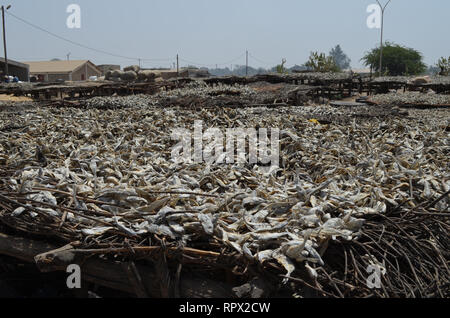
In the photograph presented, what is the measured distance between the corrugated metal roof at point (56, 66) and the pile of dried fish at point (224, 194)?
129 ft

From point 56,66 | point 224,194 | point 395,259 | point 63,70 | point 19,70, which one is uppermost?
point 56,66

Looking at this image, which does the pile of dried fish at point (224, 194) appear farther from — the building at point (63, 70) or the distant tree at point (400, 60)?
the distant tree at point (400, 60)

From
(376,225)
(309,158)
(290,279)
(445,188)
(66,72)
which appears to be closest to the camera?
(290,279)

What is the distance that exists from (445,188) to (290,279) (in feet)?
4.88

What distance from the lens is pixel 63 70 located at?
1553 inches

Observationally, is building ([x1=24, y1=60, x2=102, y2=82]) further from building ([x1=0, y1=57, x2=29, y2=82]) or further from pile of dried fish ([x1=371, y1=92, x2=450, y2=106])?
pile of dried fish ([x1=371, y1=92, x2=450, y2=106])

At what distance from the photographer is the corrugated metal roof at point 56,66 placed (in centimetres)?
3978

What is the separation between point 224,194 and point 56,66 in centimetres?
4520

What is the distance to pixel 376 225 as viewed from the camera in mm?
2076

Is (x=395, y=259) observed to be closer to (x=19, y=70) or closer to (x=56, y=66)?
(x=19, y=70)

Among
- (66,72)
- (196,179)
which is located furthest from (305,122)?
(66,72)

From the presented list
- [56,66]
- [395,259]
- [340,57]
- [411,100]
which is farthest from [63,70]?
[340,57]

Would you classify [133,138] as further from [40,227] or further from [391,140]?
[391,140]

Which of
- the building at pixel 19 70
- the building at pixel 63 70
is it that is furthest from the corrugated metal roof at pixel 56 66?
the building at pixel 19 70
